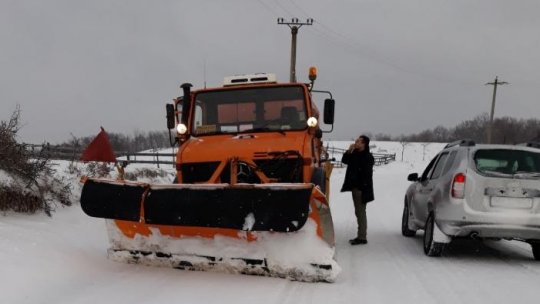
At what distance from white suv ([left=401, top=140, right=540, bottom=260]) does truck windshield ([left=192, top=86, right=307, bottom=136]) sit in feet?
7.19

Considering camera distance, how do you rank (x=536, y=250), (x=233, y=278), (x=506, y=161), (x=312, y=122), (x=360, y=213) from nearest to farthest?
(x=233, y=278) < (x=506, y=161) < (x=536, y=250) < (x=312, y=122) < (x=360, y=213)

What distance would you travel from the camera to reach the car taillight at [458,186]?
5707 millimetres

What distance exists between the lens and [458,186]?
18.8ft

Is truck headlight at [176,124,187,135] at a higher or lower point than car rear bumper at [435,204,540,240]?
higher

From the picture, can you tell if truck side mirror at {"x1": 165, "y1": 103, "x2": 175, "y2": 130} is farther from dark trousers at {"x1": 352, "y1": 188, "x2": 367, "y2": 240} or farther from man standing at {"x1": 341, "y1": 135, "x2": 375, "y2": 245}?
dark trousers at {"x1": 352, "y1": 188, "x2": 367, "y2": 240}

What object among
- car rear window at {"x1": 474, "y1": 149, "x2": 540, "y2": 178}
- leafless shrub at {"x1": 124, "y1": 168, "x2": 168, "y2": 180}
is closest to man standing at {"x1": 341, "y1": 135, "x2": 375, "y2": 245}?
car rear window at {"x1": 474, "y1": 149, "x2": 540, "y2": 178}

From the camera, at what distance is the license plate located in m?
5.52

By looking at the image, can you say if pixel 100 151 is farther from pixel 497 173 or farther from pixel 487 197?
pixel 497 173

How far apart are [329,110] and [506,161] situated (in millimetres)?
2541

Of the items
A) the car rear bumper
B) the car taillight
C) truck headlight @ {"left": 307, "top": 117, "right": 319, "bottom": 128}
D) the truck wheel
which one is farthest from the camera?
truck headlight @ {"left": 307, "top": 117, "right": 319, "bottom": 128}

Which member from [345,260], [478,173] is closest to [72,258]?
[345,260]

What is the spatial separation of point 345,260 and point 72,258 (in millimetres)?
3450

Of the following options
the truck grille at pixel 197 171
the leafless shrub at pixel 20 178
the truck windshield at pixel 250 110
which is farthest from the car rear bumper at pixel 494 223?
the leafless shrub at pixel 20 178

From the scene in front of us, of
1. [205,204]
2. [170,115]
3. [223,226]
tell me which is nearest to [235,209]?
[223,226]
